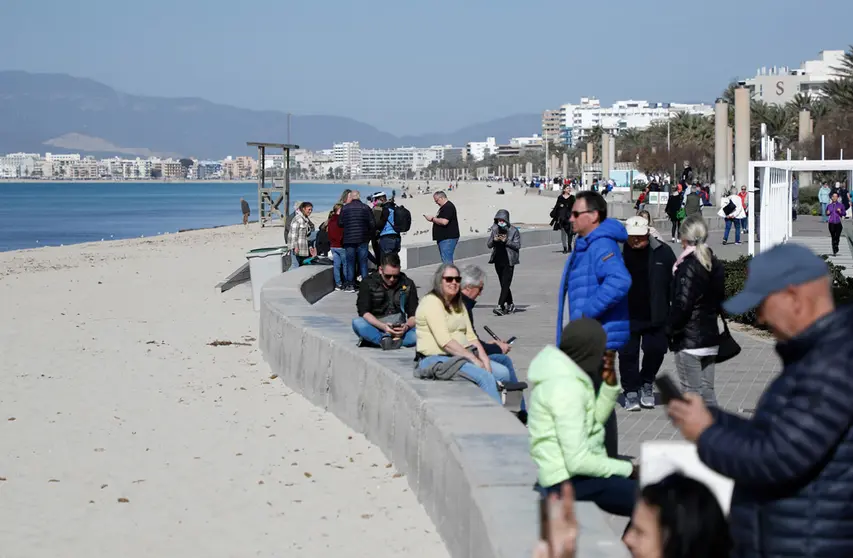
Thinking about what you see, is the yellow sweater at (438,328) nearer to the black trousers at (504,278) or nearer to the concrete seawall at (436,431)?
the concrete seawall at (436,431)

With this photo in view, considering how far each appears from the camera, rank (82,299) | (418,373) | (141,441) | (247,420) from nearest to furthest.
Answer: (418,373) < (141,441) < (247,420) < (82,299)

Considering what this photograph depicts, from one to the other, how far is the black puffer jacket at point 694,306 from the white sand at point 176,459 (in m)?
2.15

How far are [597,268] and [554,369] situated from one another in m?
2.70

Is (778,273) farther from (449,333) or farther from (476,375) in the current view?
(449,333)

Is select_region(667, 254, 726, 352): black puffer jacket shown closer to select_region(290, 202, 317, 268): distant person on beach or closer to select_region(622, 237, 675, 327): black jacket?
select_region(622, 237, 675, 327): black jacket

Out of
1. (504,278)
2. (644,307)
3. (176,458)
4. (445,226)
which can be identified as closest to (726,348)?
(644,307)

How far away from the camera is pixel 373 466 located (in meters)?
8.39

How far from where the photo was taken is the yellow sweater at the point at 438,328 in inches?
340

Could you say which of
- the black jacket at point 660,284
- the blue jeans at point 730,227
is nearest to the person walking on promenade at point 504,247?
the black jacket at point 660,284

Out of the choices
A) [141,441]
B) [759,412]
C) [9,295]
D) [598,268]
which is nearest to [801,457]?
[759,412]

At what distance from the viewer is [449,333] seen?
8773 millimetres

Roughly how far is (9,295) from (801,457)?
21.6 metres

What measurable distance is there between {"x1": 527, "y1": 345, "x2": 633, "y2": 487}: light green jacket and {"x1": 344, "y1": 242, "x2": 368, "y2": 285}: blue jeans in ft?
44.0

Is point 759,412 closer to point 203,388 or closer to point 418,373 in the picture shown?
point 418,373
